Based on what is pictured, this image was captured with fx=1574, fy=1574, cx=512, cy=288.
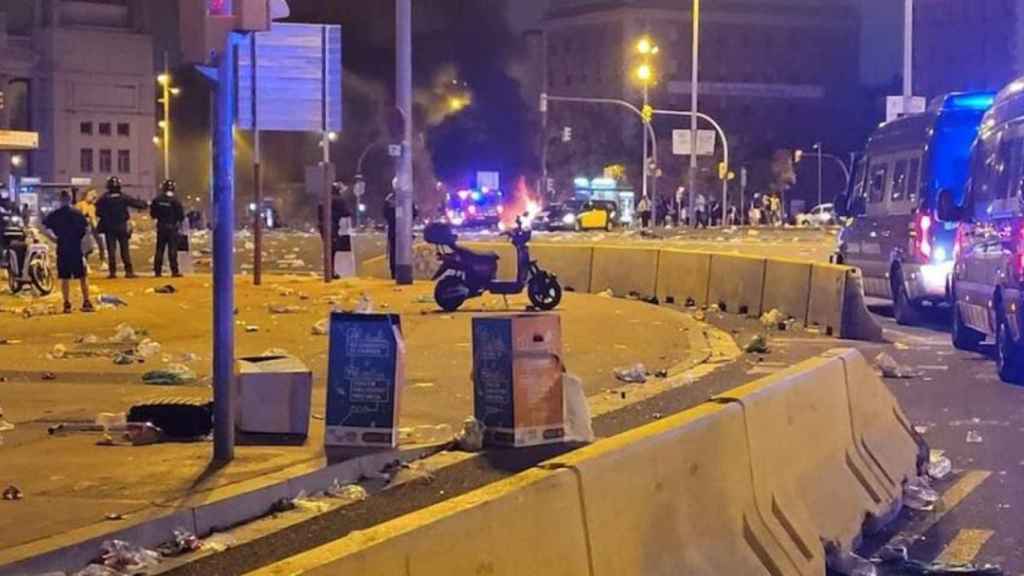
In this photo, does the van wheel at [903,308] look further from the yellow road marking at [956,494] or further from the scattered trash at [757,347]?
the yellow road marking at [956,494]

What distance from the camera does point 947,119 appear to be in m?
21.7

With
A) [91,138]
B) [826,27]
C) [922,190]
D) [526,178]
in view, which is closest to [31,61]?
[91,138]

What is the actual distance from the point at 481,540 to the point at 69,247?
16996 millimetres

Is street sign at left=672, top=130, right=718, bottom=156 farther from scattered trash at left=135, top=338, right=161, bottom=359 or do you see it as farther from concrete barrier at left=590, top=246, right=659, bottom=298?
scattered trash at left=135, top=338, right=161, bottom=359

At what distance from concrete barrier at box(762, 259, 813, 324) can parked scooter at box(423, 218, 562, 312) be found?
3.11 m

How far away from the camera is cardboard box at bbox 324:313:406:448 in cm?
977

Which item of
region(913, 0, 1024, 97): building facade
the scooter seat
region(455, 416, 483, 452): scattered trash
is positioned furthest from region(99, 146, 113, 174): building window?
region(455, 416, 483, 452): scattered trash

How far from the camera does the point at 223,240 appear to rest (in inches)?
369

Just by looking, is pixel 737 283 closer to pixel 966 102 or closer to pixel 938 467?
pixel 966 102

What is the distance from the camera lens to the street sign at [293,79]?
77.8ft

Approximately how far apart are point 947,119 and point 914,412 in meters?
9.60

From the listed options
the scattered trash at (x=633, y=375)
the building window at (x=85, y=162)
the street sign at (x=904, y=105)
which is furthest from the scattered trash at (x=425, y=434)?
the building window at (x=85, y=162)

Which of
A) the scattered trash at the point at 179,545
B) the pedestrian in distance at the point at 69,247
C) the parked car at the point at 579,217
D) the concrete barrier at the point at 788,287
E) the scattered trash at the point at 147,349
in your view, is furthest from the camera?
the parked car at the point at 579,217

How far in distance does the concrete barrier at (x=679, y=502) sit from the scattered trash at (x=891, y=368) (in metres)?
8.67
